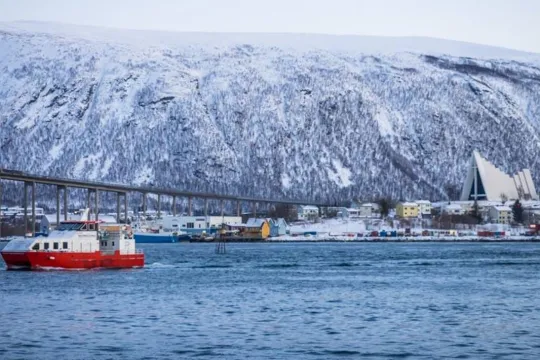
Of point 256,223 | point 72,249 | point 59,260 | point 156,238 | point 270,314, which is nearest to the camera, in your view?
point 270,314

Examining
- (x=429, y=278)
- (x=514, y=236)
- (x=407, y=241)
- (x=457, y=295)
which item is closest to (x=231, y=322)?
(x=457, y=295)

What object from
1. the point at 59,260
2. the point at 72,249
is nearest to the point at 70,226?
the point at 72,249

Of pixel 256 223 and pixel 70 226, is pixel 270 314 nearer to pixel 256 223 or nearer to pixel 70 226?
pixel 70 226

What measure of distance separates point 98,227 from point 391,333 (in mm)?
40959

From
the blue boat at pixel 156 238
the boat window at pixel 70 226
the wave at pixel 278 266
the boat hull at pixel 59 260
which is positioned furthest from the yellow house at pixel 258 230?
the boat window at pixel 70 226

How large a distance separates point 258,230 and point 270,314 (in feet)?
457

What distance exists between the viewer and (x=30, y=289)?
6625cm

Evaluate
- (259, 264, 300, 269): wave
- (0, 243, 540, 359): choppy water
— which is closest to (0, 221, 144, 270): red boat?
(0, 243, 540, 359): choppy water

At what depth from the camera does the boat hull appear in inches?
3233

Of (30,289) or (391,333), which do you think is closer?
(391,333)

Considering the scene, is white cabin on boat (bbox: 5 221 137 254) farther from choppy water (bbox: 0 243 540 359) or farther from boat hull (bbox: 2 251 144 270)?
choppy water (bbox: 0 243 540 359)

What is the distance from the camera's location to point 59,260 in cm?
8225

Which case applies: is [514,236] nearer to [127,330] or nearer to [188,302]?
[188,302]

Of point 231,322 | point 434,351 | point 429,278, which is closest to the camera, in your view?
point 434,351
